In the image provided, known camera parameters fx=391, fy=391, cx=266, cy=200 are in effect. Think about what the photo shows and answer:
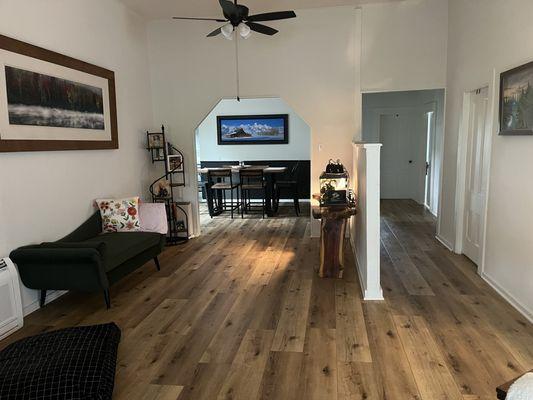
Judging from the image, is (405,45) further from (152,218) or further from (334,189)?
(152,218)

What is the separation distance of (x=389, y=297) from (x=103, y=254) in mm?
2604

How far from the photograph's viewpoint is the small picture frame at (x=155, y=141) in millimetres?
5770

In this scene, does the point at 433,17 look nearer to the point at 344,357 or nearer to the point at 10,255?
the point at 344,357

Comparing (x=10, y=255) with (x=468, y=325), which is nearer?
(x=468, y=325)

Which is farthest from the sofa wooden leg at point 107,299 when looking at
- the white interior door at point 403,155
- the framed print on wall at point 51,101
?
the white interior door at point 403,155

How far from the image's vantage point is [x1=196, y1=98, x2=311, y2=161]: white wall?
9.16 metres

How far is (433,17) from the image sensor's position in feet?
17.1

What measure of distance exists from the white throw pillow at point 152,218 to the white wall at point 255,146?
191 inches

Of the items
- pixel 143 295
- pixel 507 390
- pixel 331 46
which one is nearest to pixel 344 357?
pixel 507 390

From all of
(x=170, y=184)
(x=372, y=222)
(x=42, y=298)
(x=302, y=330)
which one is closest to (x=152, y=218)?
(x=170, y=184)

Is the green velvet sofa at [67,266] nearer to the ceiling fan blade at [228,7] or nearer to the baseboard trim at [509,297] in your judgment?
the ceiling fan blade at [228,7]

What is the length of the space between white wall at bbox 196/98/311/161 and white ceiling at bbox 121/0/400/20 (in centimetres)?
360

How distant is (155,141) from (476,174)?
14.0 feet

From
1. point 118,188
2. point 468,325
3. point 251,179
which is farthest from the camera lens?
point 251,179
